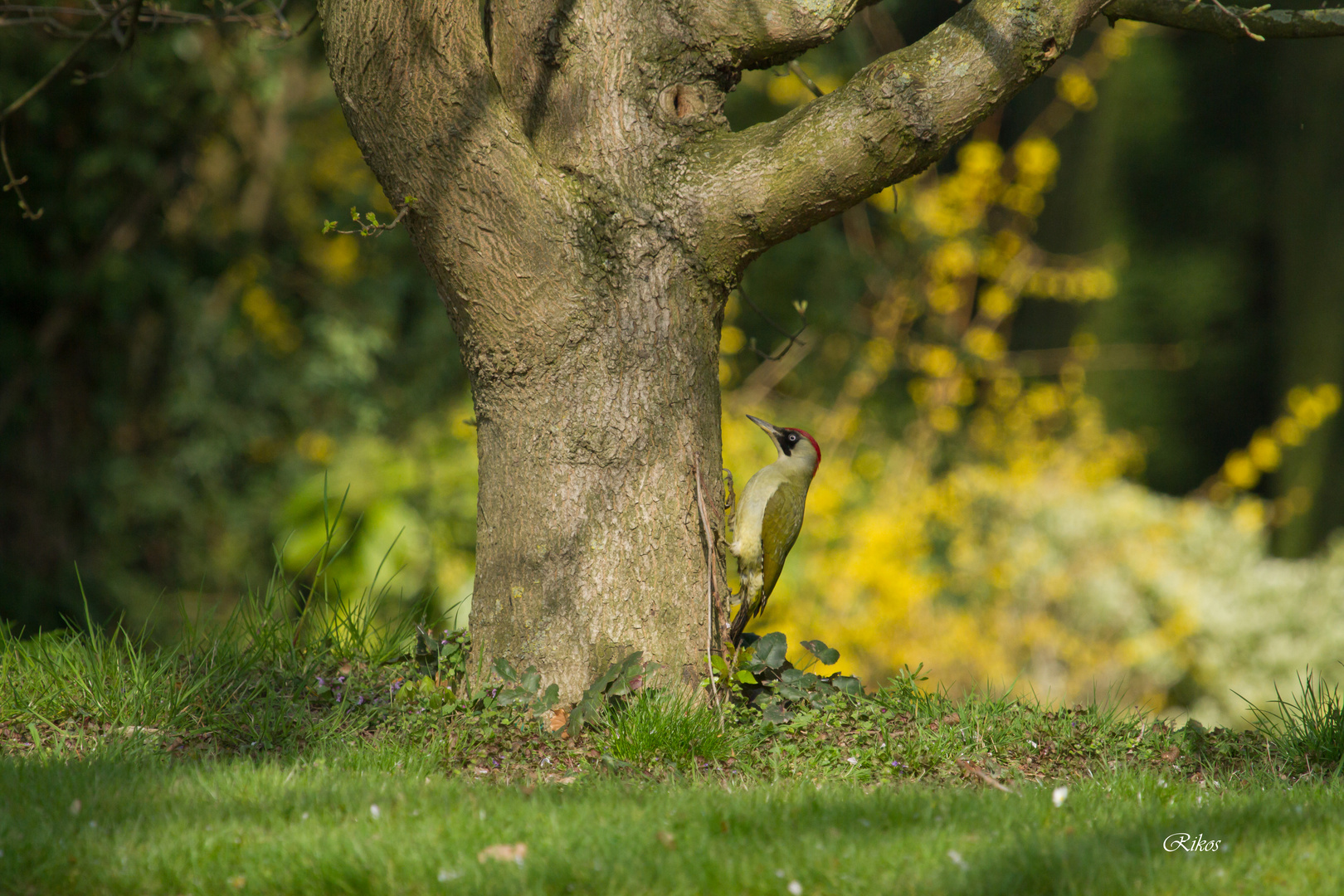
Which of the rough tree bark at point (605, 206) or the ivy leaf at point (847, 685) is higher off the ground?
the rough tree bark at point (605, 206)

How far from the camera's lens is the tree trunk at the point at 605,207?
3375 millimetres

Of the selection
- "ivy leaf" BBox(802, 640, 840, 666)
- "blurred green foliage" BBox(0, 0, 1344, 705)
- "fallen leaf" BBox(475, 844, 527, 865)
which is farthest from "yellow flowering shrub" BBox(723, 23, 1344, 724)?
"fallen leaf" BBox(475, 844, 527, 865)

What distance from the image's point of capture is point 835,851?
2.56 meters

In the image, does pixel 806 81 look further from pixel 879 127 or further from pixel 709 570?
pixel 709 570

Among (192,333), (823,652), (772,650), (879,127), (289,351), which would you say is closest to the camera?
(879,127)

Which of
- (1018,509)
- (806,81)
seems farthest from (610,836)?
(1018,509)

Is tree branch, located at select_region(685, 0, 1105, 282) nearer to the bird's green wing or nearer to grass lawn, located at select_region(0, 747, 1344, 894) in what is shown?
the bird's green wing

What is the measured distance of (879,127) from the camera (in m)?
3.38

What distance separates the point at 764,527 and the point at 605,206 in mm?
1608

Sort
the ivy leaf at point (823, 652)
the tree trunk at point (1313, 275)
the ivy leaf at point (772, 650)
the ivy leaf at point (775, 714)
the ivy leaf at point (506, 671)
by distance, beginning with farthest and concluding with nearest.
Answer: the tree trunk at point (1313, 275) → the ivy leaf at point (823, 652) → the ivy leaf at point (772, 650) → the ivy leaf at point (775, 714) → the ivy leaf at point (506, 671)

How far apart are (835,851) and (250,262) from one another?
7389 mm

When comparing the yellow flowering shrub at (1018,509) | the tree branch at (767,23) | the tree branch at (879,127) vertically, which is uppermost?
the tree branch at (767,23)

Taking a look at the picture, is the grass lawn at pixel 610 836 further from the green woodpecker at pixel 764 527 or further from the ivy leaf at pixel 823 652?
the green woodpecker at pixel 764 527

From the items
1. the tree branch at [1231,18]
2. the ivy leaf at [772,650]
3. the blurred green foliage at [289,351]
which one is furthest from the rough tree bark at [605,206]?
the blurred green foliage at [289,351]
